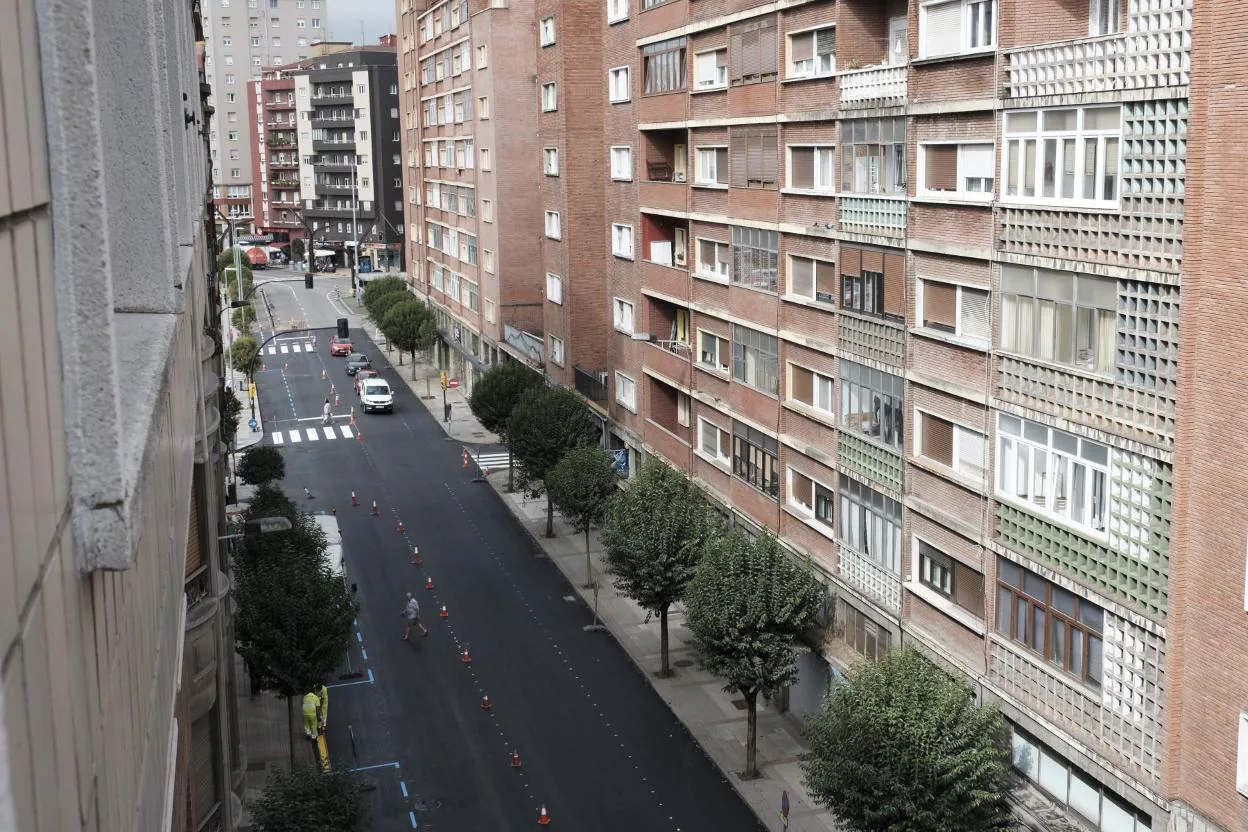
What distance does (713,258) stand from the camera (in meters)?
40.2

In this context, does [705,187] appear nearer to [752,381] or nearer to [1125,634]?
[752,381]

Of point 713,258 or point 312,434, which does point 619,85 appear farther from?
point 312,434

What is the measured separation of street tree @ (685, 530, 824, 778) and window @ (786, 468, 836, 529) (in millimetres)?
1594

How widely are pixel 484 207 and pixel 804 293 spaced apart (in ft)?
142

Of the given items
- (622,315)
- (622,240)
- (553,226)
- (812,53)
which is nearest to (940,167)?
(812,53)

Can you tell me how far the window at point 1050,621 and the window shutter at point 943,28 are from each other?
31.6 feet

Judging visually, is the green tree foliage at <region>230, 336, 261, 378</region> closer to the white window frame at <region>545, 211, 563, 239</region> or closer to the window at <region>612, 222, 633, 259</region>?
the white window frame at <region>545, 211, 563, 239</region>

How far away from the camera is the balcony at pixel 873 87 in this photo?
2731 cm

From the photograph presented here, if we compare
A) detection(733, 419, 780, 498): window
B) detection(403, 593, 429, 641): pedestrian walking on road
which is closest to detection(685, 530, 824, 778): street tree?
detection(733, 419, 780, 498): window

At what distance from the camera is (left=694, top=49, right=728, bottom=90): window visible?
37719 mm

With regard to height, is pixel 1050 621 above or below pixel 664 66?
below

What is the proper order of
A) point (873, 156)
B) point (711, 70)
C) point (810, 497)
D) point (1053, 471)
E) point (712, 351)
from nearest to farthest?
point (1053, 471), point (873, 156), point (810, 497), point (711, 70), point (712, 351)

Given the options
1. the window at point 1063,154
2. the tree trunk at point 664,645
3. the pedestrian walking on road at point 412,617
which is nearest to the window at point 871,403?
the window at point 1063,154

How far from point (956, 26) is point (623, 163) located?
23.5m
